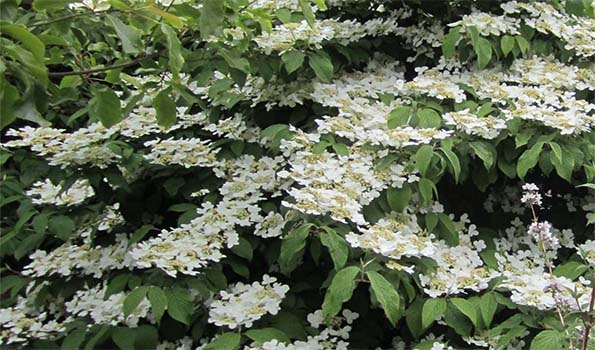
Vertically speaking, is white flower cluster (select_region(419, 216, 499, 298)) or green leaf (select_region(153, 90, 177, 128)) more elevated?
green leaf (select_region(153, 90, 177, 128))

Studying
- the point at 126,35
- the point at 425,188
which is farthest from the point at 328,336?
the point at 126,35

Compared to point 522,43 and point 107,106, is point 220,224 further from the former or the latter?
point 522,43

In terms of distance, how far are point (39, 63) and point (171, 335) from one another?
829 millimetres

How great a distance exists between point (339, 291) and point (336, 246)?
11cm

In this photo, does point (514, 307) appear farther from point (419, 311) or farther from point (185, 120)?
point (185, 120)

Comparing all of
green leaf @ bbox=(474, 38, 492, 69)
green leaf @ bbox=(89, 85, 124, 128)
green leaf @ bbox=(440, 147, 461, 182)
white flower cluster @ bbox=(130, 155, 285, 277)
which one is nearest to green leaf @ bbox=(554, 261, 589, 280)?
green leaf @ bbox=(440, 147, 461, 182)

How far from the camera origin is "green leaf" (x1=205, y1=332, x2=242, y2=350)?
1467mm

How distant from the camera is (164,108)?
5.04 feet

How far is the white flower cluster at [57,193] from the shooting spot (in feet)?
6.68

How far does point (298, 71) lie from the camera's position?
2.09 m

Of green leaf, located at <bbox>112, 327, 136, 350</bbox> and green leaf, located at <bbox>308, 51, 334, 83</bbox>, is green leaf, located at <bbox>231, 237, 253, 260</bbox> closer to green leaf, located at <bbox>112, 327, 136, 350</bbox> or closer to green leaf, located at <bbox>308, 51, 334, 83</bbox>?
green leaf, located at <bbox>112, 327, 136, 350</bbox>

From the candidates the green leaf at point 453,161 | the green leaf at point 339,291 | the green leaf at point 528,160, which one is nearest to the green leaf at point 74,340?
the green leaf at point 339,291

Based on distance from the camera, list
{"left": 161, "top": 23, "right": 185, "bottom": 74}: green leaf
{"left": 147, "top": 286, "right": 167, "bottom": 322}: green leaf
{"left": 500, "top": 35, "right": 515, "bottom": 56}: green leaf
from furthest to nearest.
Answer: {"left": 500, "top": 35, "right": 515, "bottom": 56}: green leaf, {"left": 147, "top": 286, "right": 167, "bottom": 322}: green leaf, {"left": 161, "top": 23, "right": 185, "bottom": 74}: green leaf

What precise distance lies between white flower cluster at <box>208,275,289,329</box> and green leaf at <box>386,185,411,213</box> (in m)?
0.34
